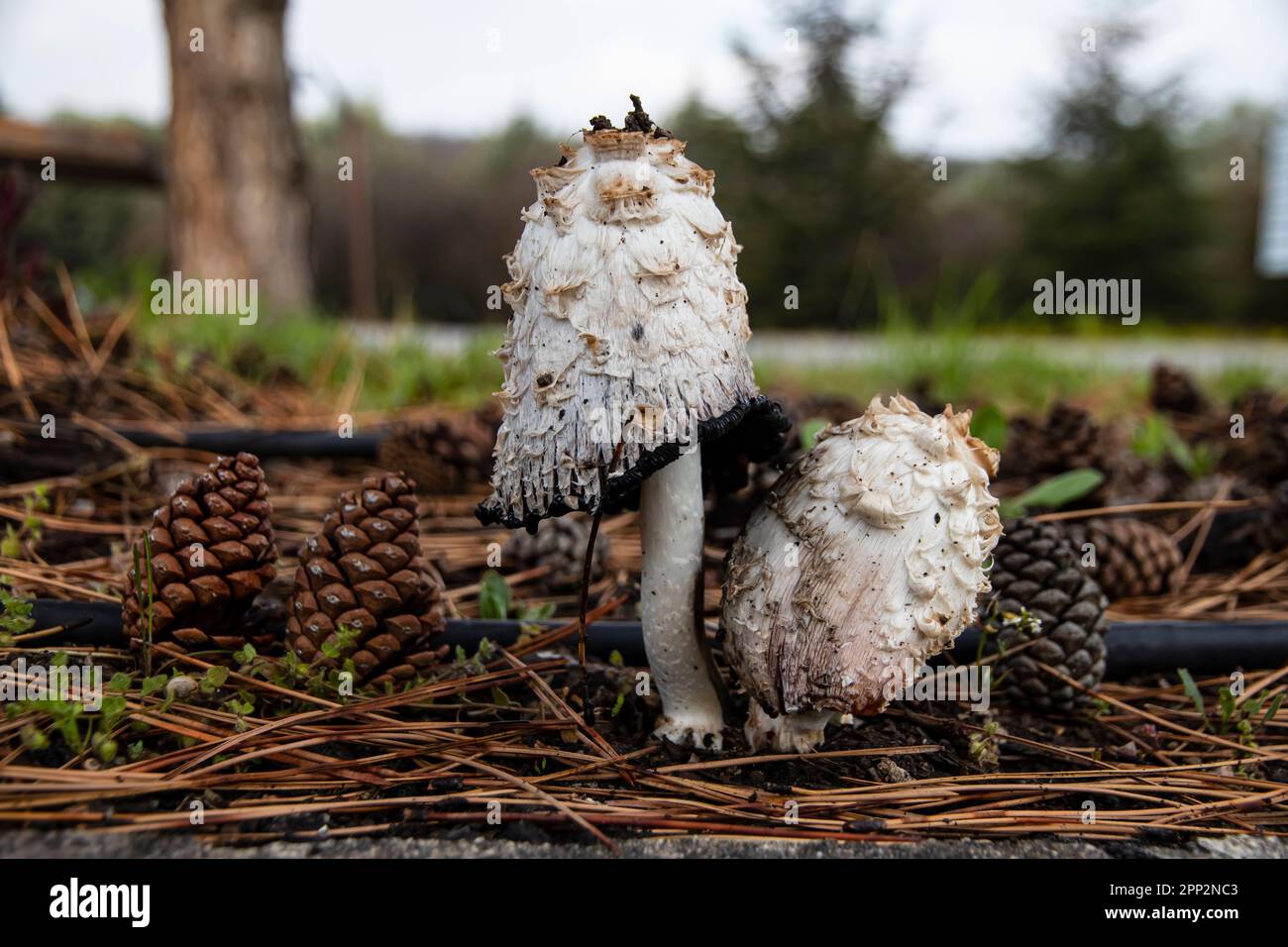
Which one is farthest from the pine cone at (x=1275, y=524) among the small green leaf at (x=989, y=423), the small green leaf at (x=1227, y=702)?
the small green leaf at (x=1227, y=702)

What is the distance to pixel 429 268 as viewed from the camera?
17938 mm

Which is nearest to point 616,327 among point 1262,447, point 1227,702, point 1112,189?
point 1227,702

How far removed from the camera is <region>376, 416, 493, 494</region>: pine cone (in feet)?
12.1

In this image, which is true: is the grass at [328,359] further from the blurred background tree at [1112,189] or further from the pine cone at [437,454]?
the blurred background tree at [1112,189]

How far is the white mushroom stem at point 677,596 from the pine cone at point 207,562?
96 centimetres

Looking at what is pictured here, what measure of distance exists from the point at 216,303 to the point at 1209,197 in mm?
18467

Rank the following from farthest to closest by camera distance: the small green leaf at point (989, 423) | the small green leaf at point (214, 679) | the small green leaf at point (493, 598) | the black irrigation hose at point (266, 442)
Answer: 1. the black irrigation hose at point (266, 442)
2. the small green leaf at point (989, 423)
3. the small green leaf at point (493, 598)
4. the small green leaf at point (214, 679)

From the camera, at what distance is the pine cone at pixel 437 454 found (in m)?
3.68

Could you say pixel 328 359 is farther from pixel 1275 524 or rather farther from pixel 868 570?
pixel 1275 524

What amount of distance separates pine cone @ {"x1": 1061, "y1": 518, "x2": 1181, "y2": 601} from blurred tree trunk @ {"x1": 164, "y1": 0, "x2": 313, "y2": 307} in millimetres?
6491

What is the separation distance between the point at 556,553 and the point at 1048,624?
1.49m

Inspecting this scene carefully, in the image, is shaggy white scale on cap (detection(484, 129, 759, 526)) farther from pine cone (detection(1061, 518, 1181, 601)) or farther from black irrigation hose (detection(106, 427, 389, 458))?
black irrigation hose (detection(106, 427, 389, 458))
